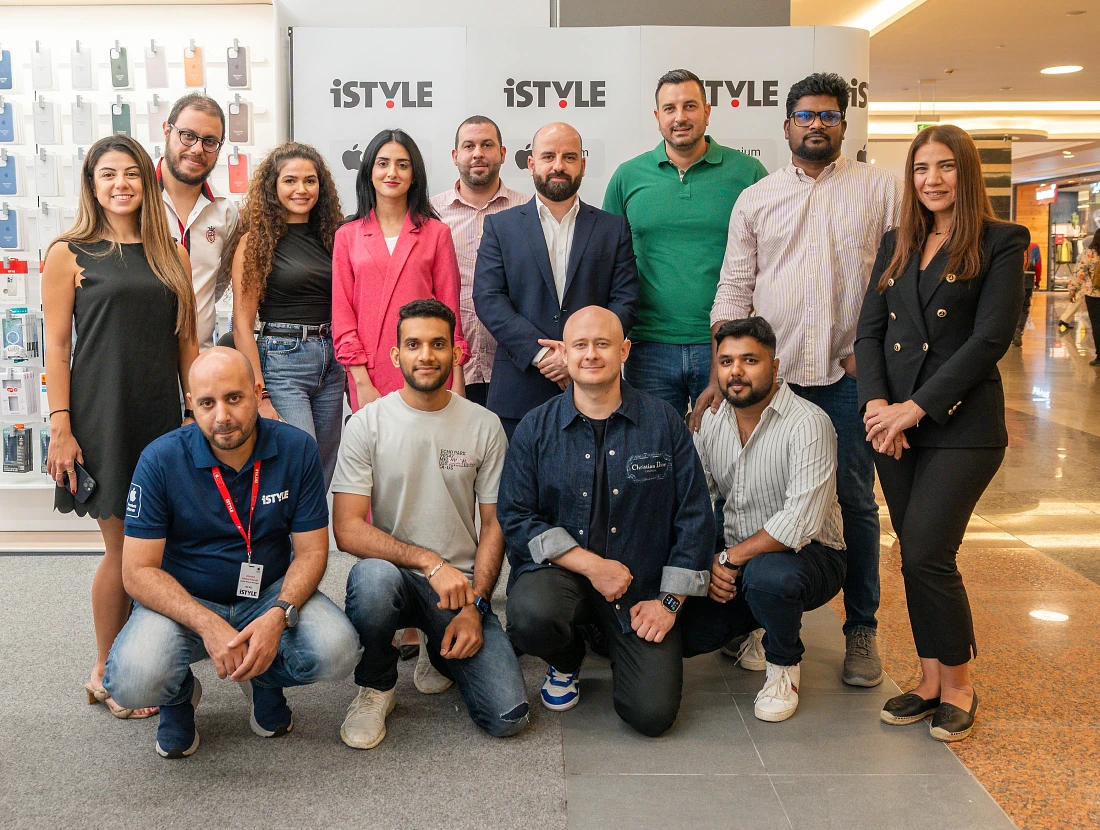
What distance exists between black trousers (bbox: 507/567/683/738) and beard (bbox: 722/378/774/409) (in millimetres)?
673

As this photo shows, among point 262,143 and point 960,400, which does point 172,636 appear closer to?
point 960,400

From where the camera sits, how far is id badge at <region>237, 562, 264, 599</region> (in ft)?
8.26

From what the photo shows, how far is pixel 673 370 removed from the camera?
3350 millimetres

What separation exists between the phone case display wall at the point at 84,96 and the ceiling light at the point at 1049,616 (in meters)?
3.61

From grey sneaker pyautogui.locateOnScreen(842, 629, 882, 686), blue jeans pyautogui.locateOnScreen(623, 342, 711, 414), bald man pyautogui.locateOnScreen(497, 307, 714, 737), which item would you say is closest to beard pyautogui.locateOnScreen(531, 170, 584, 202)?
blue jeans pyautogui.locateOnScreen(623, 342, 711, 414)

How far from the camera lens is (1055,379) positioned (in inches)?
415

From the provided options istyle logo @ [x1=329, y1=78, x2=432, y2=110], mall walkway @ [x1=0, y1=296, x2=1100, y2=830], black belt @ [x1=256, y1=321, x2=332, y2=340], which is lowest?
mall walkway @ [x1=0, y1=296, x2=1100, y2=830]

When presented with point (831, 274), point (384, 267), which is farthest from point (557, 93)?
point (831, 274)

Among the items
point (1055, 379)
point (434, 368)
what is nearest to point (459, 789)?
point (434, 368)

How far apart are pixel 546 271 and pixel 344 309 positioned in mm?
681

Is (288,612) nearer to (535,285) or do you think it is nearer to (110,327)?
(110,327)

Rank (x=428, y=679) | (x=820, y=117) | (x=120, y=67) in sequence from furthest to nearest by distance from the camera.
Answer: (x=120, y=67) < (x=820, y=117) < (x=428, y=679)

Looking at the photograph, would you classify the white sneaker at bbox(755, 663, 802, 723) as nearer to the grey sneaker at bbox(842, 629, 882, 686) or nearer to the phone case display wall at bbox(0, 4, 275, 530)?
the grey sneaker at bbox(842, 629, 882, 686)

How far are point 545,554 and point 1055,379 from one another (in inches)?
379
